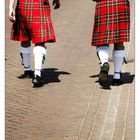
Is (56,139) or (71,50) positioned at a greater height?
(71,50)

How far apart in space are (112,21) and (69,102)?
1279mm

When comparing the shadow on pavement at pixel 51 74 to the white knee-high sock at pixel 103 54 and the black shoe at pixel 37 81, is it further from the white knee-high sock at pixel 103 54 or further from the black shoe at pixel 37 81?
the white knee-high sock at pixel 103 54

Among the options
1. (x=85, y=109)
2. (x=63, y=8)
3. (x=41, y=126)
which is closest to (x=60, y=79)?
(x=85, y=109)

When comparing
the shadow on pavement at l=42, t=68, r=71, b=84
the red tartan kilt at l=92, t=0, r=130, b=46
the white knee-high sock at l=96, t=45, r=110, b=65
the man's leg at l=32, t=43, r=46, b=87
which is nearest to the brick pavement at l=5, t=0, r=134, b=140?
the shadow on pavement at l=42, t=68, r=71, b=84

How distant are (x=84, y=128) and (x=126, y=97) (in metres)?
1.29

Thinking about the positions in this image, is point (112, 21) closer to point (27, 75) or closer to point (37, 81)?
point (37, 81)

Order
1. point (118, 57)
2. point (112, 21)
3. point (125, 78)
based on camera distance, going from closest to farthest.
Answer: point (112, 21)
point (118, 57)
point (125, 78)

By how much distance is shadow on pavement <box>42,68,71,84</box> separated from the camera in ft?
28.5

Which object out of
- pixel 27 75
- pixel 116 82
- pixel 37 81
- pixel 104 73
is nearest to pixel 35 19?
pixel 37 81

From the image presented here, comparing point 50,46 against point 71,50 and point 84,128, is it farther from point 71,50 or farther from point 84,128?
point 84,128

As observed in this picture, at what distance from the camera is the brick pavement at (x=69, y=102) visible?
21.4 ft

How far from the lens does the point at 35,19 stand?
8.14 meters

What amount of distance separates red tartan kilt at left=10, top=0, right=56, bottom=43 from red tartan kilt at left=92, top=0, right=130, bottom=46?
0.72m

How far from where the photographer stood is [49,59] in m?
10.0
